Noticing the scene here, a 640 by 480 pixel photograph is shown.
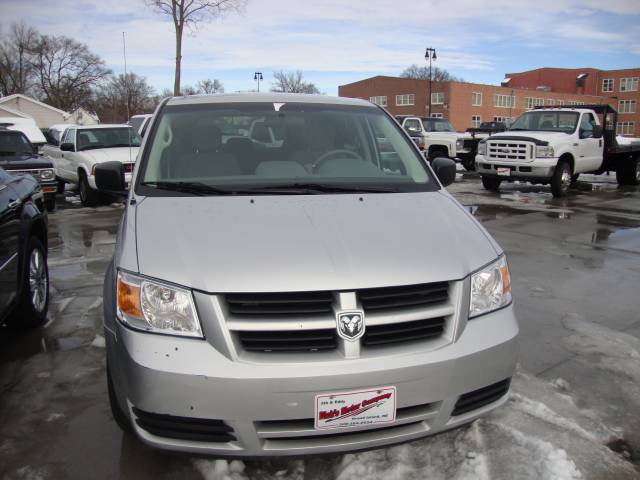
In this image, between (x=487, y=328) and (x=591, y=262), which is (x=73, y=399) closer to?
(x=487, y=328)

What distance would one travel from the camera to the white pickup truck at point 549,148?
12.8 meters

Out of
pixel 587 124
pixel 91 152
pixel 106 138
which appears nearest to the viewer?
pixel 91 152

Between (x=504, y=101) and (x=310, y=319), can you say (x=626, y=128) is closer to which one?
(x=504, y=101)

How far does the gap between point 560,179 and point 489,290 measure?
460 inches

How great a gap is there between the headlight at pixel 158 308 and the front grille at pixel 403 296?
0.69 meters

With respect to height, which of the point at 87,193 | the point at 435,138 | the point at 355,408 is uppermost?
the point at 435,138

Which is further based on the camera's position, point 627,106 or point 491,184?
point 627,106

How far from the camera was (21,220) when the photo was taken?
13.5 feet

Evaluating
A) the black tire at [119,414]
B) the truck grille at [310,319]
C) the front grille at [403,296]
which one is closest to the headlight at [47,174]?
the black tire at [119,414]

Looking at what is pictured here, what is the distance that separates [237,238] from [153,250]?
369 mm

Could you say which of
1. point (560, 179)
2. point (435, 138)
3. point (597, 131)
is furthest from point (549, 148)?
point (435, 138)

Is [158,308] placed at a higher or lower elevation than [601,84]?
lower

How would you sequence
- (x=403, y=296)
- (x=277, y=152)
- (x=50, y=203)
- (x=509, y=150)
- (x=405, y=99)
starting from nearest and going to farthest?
(x=403, y=296) → (x=277, y=152) → (x=50, y=203) → (x=509, y=150) → (x=405, y=99)

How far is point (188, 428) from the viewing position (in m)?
2.13
